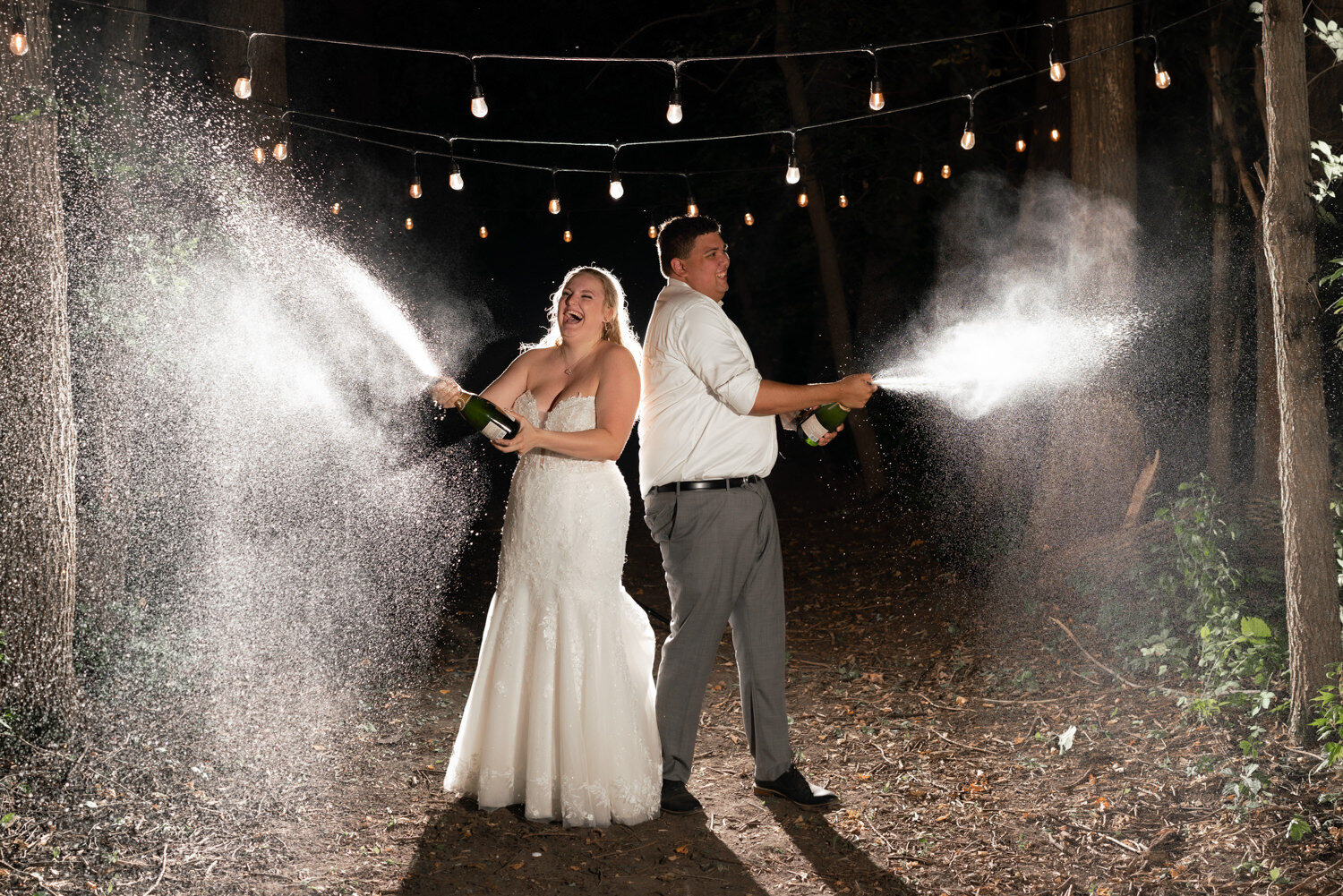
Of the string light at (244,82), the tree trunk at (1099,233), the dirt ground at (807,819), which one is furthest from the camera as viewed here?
the tree trunk at (1099,233)

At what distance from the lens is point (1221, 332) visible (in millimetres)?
8898

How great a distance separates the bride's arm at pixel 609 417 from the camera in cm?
434

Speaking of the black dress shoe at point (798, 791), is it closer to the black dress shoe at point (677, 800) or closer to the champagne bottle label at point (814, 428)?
the black dress shoe at point (677, 800)

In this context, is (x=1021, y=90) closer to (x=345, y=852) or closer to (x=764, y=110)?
(x=764, y=110)

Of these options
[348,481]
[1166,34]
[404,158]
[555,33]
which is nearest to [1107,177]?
[1166,34]

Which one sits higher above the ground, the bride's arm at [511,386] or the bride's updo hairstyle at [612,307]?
the bride's updo hairstyle at [612,307]

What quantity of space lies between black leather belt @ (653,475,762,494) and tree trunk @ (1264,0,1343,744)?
241 cm

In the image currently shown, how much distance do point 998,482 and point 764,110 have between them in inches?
270

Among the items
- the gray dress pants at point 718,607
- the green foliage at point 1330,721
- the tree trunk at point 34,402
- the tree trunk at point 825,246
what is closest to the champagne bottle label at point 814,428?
the gray dress pants at point 718,607

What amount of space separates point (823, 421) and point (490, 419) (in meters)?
1.44

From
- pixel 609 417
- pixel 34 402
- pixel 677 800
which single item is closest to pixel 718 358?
pixel 609 417

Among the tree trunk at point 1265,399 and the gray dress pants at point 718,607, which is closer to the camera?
the gray dress pants at point 718,607

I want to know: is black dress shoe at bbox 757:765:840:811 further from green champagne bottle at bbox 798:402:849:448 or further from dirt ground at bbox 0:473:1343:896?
green champagne bottle at bbox 798:402:849:448

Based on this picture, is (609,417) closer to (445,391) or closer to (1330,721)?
(445,391)
